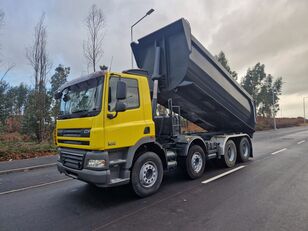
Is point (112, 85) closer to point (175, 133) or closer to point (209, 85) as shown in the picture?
point (175, 133)

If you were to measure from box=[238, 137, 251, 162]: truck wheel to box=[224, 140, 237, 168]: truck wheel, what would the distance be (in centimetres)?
39

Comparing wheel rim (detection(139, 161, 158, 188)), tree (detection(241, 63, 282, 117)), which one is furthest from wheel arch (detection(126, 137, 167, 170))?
tree (detection(241, 63, 282, 117))

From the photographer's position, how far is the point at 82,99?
5.10 metres

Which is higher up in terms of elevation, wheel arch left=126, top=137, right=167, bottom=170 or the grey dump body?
the grey dump body

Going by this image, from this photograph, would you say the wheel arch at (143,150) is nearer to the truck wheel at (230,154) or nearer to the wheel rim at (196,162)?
the wheel rim at (196,162)

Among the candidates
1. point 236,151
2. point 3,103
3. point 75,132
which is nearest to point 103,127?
point 75,132

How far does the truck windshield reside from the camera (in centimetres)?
470

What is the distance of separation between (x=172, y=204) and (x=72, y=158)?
2.27m

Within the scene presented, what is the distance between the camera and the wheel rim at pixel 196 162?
6.53 meters

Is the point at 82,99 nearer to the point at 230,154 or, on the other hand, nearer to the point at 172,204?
the point at 172,204

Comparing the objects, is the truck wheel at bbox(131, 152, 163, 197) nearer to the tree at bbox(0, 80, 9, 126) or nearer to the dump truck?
the dump truck

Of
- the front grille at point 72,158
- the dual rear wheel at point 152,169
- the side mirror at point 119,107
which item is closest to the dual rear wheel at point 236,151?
the dual rear wheel at point 152,169

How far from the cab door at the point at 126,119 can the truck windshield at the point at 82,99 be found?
23 centimetres

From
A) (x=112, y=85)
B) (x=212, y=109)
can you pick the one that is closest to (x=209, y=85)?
(x=212, y=109)
